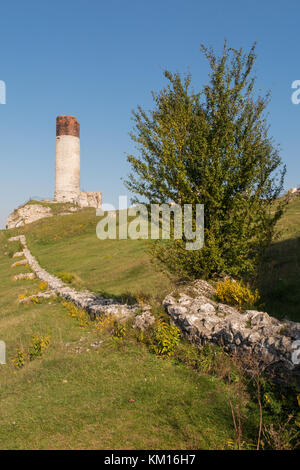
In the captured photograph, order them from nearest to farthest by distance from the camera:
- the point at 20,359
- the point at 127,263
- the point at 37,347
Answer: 1. the point at 20,359
2. the point at 37,347
3. the point at 127,263

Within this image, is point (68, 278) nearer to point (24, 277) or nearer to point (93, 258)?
point (24, 277)

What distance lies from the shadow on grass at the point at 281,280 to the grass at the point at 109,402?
3.86 m

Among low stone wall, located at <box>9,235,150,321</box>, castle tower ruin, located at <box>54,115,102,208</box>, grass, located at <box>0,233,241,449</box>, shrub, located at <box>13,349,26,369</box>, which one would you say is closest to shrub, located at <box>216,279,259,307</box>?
low stone wall, located at <box>9,235,150,321</box>

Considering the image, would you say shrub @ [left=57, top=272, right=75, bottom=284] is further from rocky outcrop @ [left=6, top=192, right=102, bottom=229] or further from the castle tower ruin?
the castle tower ruin

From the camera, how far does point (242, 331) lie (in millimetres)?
7453

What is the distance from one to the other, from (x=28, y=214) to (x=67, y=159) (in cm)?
1324

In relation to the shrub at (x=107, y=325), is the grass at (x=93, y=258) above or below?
above

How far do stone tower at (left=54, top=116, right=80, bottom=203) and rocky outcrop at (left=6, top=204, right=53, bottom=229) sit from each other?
4207 mm

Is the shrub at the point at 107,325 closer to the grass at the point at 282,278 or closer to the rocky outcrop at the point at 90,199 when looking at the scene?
the grass at the point at 282,278

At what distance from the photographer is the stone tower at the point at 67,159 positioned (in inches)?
2445

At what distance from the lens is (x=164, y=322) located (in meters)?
9.68

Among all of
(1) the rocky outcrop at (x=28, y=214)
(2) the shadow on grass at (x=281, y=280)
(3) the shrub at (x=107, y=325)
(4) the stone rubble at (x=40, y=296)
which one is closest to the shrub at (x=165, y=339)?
(3) the shrub at (x=107, y=325)

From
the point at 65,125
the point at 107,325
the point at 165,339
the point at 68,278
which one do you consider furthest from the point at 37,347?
the point at 65,125

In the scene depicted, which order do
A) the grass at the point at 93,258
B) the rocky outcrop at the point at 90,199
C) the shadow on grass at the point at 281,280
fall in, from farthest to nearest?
1. the rocky outcrop at the point at 90,199
2. the grass at the point at 93,258
3. the shadow on grass at the point at 281,280
